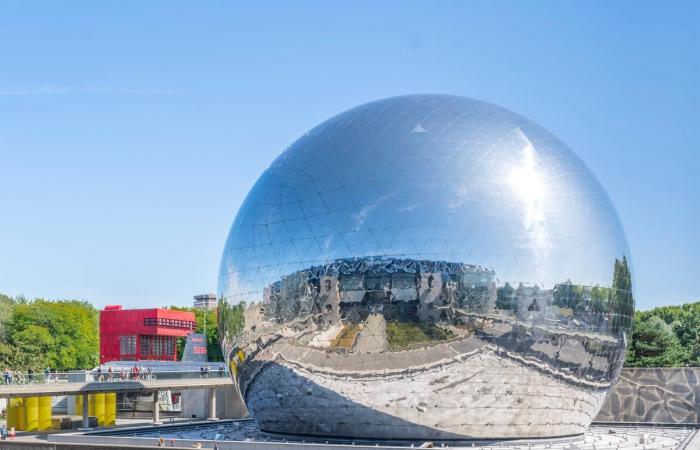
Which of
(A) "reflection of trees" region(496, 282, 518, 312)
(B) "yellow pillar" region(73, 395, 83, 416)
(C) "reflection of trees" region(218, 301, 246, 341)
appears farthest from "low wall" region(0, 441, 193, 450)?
(B) "yellow pillar" region(73, 395, 83, 416)

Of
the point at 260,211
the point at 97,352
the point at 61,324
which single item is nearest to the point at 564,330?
the point at 260,211

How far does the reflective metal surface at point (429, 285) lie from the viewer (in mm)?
24953

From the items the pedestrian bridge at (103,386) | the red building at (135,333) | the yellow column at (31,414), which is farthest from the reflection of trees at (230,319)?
the red building at (135,333)

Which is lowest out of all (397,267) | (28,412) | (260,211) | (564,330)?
(28,412)

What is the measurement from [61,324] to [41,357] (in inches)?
268

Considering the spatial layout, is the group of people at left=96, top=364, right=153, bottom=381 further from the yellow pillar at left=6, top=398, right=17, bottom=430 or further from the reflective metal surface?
the reflective metal surface

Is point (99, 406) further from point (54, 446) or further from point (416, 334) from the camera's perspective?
point (416, 334)

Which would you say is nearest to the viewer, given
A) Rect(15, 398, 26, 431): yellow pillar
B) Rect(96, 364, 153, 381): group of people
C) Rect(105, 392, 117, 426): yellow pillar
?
Rect(96, 364, 153, 381): group of people

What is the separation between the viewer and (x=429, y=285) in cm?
2486

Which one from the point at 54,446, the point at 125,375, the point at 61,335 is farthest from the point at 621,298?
the point at 61,335

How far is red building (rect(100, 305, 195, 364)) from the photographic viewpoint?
91938mm

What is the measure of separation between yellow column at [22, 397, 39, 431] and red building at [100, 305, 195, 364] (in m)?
48.6

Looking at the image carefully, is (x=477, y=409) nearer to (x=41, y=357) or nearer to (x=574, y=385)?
(x=574, y=385)

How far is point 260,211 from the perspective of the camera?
93.4ft
